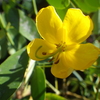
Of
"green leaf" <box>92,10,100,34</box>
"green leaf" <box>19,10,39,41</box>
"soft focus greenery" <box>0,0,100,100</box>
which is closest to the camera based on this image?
"soft focus greenery" <box>0,0,100,100</box>

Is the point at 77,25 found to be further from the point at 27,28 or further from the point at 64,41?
the point at 27,28

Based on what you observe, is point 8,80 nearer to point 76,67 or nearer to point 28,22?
point 76,67

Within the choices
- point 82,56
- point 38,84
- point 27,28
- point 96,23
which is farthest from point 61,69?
point 96,23

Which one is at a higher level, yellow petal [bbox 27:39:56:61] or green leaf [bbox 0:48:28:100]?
yellow petal [bbox 27:39:56:61]

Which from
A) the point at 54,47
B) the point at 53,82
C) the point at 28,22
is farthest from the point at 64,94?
the point at 54,47

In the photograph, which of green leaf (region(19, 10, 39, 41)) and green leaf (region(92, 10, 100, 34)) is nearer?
green leaf (region(19, 10, 39, 41))

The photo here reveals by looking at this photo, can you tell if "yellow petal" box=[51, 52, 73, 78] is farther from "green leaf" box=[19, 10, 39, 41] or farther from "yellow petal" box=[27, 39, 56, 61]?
"green leaf" box=[19, 10, 39, 41]

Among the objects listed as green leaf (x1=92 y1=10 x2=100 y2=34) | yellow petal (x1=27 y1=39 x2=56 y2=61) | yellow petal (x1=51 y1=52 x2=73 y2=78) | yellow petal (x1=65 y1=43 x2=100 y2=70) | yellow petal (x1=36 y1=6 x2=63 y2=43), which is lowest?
green leaf (x1=92 y1=10 x2=100 y2=34)

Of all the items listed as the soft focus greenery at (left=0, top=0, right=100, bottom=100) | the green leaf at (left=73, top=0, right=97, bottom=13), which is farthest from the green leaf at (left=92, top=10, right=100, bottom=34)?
the green leaf at (left=73, top=0, right=97, bottom=13)
